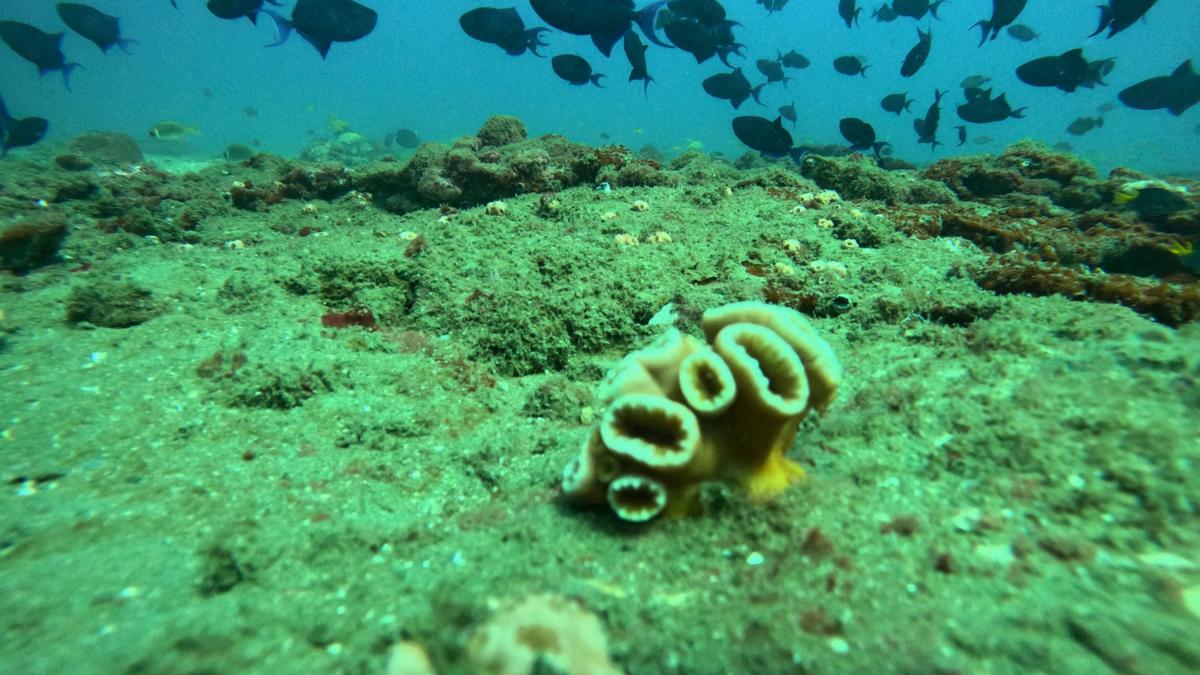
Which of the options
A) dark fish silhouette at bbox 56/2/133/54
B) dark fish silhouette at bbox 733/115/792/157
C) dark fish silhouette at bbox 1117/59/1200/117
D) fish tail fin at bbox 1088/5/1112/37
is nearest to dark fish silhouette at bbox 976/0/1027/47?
fish tail fin at bbox 1088/5/1112/37

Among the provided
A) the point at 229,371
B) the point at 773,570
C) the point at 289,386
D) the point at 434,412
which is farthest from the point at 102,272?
the point at 773,570

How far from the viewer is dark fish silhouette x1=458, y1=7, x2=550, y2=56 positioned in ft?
29.8

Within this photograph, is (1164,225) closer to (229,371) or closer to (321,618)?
(321,618)

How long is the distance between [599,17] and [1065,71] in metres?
9.14

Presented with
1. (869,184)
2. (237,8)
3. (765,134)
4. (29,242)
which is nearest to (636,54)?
(765,134)

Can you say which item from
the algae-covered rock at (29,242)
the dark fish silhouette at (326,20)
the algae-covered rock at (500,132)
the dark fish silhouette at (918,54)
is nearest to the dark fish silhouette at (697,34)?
the algae-covered rock at (500,132)

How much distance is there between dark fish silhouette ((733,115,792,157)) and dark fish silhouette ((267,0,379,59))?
7.03 meters

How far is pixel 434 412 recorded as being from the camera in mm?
3754

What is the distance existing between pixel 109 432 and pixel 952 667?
14.9 ft

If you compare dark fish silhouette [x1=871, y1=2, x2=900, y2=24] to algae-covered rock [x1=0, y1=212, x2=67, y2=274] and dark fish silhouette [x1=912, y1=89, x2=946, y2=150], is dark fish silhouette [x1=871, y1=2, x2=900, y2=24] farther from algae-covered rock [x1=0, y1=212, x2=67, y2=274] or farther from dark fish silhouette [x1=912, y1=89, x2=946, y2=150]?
algae-covered rock [x1=0, y1=212, x2=67, y2=274]

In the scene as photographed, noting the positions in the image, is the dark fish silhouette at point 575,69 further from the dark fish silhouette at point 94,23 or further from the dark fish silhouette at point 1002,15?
the dark fish silhouette at point 94,23

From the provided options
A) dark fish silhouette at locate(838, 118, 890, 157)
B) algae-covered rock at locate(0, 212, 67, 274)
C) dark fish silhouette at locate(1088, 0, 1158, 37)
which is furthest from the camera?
dark fish silhouette at locate(838, 118, 890, 157)

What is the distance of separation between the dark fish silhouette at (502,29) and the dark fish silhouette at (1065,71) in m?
9.28

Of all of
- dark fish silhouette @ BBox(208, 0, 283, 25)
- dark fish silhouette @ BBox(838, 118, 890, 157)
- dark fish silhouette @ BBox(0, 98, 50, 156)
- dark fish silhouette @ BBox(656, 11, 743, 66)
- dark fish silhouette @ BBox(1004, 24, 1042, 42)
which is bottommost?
dark fish silhouette @ BBox(0, 98, 50, 156)
